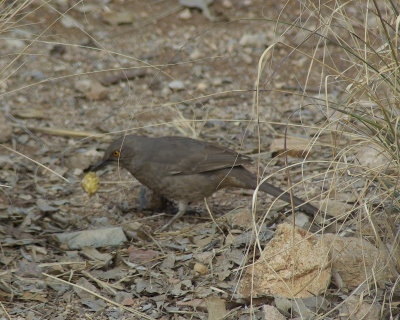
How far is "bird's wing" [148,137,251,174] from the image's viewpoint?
18.5 feet

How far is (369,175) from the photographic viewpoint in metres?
3.65

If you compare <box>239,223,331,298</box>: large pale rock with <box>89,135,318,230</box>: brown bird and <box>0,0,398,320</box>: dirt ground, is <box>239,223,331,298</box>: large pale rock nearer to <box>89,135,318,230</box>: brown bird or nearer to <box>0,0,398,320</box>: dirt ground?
<box>0,0,398,320</box>: dirt ground

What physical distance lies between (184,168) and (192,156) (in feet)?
0.38

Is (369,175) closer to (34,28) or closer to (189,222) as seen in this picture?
(189,222)

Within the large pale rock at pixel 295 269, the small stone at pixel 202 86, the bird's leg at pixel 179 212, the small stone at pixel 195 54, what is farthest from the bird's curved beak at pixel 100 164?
the small stone at pixel 195 54

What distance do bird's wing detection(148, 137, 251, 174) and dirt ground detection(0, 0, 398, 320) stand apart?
0.33 m

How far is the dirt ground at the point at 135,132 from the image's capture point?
414 cm

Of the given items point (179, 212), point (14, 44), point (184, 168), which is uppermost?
point (14, 44)

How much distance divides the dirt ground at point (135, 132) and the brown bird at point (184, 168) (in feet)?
0.61

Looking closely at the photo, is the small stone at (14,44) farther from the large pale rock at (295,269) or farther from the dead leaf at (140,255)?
the large pale rock at (295,269)

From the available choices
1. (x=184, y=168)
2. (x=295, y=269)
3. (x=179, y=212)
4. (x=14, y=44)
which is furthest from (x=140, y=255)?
(x=14, y=44)

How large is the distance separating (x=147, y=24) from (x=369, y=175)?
5.55m

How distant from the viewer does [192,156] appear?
5.71 meters

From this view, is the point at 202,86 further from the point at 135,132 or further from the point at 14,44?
the point at 14,44
